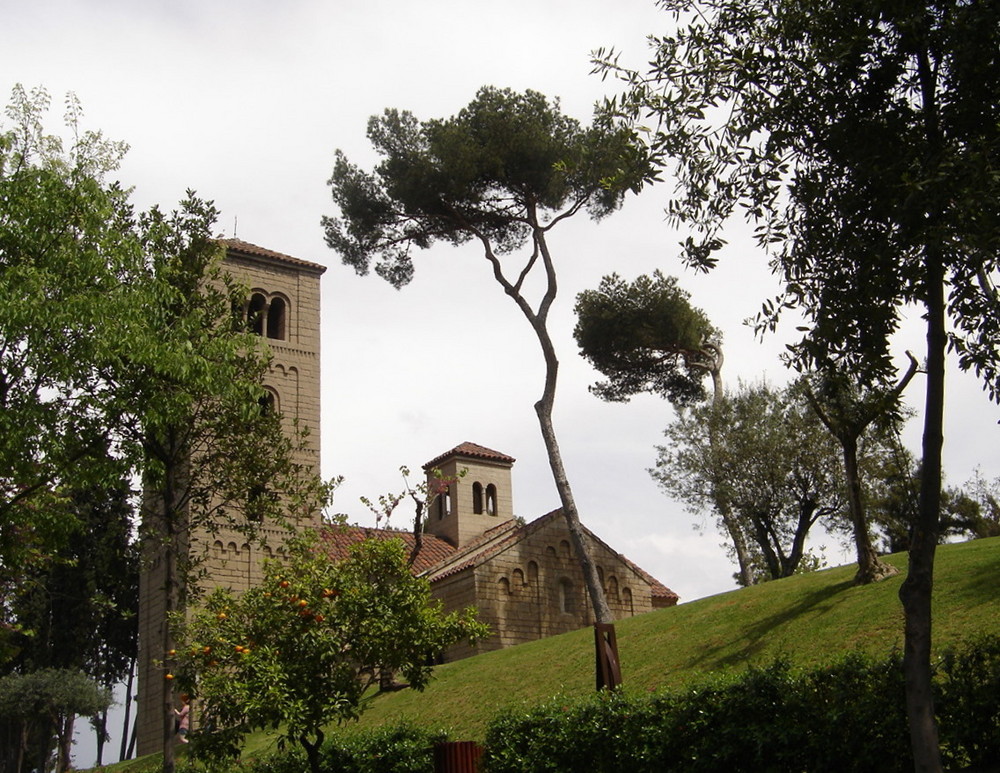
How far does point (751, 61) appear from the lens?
10.7m

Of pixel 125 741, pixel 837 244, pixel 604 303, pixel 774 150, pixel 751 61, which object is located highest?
pixel 604 303

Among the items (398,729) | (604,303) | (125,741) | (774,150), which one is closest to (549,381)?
(604,303)

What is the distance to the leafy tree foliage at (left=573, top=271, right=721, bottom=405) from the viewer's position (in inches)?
1506

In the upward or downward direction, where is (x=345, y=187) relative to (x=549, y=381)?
upward

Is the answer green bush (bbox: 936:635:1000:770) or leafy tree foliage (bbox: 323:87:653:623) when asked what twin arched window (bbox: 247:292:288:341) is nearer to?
leafy tree foliage (bbox: 323:87:653:623)

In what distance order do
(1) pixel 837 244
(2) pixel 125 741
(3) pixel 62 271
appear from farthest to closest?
(2) pixel 125 741 → (3) pixel 62 271 → (1) pixel 837 244

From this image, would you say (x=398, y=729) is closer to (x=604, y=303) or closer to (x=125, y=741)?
(x=604, y=303)

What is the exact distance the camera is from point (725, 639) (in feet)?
70.0

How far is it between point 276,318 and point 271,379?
3.49m

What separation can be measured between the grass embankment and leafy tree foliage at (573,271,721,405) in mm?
13932

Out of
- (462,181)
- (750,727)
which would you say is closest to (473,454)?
(462,181)

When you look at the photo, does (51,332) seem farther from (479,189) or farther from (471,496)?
(471,496)

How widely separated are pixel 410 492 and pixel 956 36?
22361mm

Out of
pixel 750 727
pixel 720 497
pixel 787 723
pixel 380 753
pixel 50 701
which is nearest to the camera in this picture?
pixel 787 723
